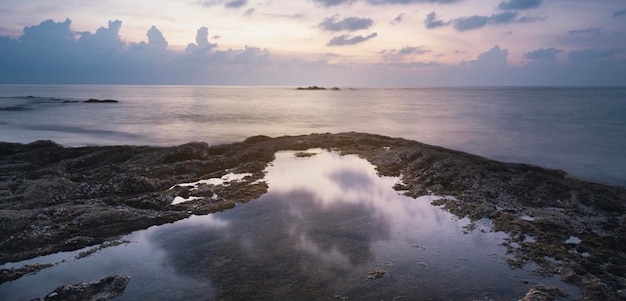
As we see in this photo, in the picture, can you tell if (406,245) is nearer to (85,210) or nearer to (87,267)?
(87,267)

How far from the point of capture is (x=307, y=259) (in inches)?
455

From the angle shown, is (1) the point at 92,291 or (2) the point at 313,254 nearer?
(1) the point at 92,291

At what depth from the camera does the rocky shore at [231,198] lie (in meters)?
11.6

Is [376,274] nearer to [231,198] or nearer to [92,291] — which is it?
[92,291]

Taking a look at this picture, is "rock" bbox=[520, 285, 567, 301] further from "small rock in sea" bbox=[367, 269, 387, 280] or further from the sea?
"small rock in sea" bbox=[367, 269, 387, 280]

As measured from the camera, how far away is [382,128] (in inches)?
2090

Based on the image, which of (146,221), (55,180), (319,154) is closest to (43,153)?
(55,180)

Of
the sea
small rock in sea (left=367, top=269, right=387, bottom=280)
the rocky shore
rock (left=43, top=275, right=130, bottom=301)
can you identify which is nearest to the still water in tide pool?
the sea

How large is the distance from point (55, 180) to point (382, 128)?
4273cm

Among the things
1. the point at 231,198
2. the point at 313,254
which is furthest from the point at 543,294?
the point at 231,198

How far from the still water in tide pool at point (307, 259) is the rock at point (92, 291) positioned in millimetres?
326

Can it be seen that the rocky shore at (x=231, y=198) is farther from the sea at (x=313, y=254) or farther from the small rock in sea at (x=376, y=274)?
the small rock in sea at (x=376, y=274)

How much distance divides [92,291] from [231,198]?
801 centimetres

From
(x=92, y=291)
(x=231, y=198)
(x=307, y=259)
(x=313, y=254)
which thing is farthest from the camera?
(x=231, y=198)
